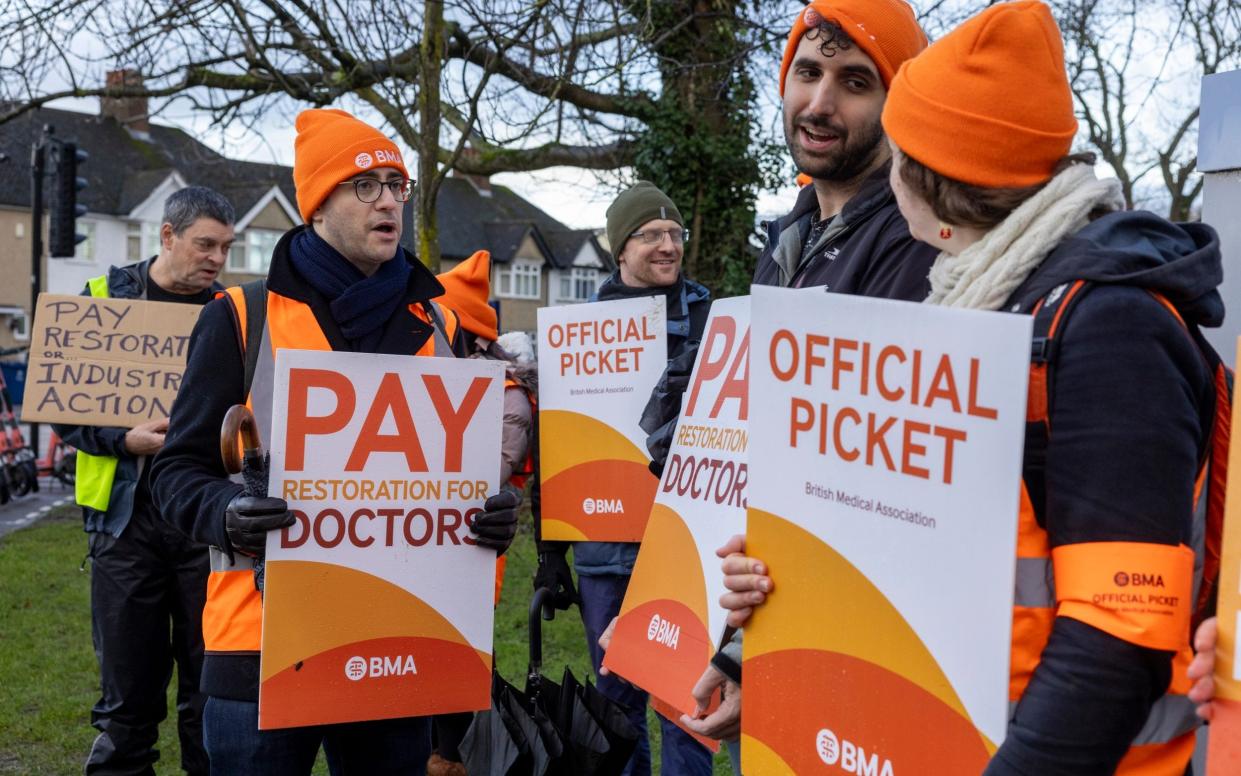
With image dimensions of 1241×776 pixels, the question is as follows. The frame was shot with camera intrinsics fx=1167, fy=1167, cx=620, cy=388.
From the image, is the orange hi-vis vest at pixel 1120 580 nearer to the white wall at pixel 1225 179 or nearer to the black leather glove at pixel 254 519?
the white wall at pixel 1225 179

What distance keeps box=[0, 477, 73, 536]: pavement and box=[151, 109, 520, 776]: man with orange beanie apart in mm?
10676

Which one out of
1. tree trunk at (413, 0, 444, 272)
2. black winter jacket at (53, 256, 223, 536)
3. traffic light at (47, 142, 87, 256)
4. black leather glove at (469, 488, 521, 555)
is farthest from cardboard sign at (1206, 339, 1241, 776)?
traffic light at (47, 142, 87, 256)

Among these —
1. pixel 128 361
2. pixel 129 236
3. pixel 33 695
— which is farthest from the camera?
pixel 129 236

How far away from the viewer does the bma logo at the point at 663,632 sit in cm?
285

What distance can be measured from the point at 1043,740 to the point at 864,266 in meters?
1.04

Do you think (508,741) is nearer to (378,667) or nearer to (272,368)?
(378,667)

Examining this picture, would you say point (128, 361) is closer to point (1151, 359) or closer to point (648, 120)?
point (1151, 359)

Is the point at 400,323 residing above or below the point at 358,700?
above

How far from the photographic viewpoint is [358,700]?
277 cm

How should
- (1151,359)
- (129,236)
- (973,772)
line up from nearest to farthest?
(1151,359) < (973,772) < (129,236)

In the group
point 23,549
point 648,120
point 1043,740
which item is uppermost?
point 648,120

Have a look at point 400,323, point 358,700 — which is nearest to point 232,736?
point 358,700

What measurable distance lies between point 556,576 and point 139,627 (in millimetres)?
1636

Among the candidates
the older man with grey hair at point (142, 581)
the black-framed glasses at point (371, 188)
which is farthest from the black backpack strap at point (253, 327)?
the older man with grey hair at point (142, 581)
